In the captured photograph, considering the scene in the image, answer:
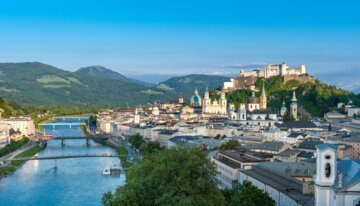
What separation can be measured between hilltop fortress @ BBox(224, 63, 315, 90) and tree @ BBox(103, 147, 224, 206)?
4907cm

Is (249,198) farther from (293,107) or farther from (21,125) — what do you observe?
(21,125)

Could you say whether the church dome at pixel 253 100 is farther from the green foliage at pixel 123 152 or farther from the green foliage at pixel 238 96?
the green foliage at pixel 123 152

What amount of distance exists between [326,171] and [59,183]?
17345 millimetres

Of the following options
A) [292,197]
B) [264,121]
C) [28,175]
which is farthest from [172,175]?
→ [264,121]

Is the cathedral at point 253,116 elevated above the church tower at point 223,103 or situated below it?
below

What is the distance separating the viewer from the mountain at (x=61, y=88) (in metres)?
126

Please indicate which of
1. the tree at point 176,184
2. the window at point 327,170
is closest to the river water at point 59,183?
the tree at point 176,184

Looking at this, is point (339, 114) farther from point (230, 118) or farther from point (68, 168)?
point (68, 168)

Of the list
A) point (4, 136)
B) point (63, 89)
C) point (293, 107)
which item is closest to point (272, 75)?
point (293, 107)

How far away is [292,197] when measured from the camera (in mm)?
15961

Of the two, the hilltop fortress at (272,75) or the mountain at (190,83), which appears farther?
the mountain at (190,83)

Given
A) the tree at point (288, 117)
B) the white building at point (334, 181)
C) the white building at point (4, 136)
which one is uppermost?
the tree at point (288, 117)

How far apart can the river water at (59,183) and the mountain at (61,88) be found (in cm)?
8205

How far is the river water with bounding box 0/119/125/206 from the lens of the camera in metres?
23.4
